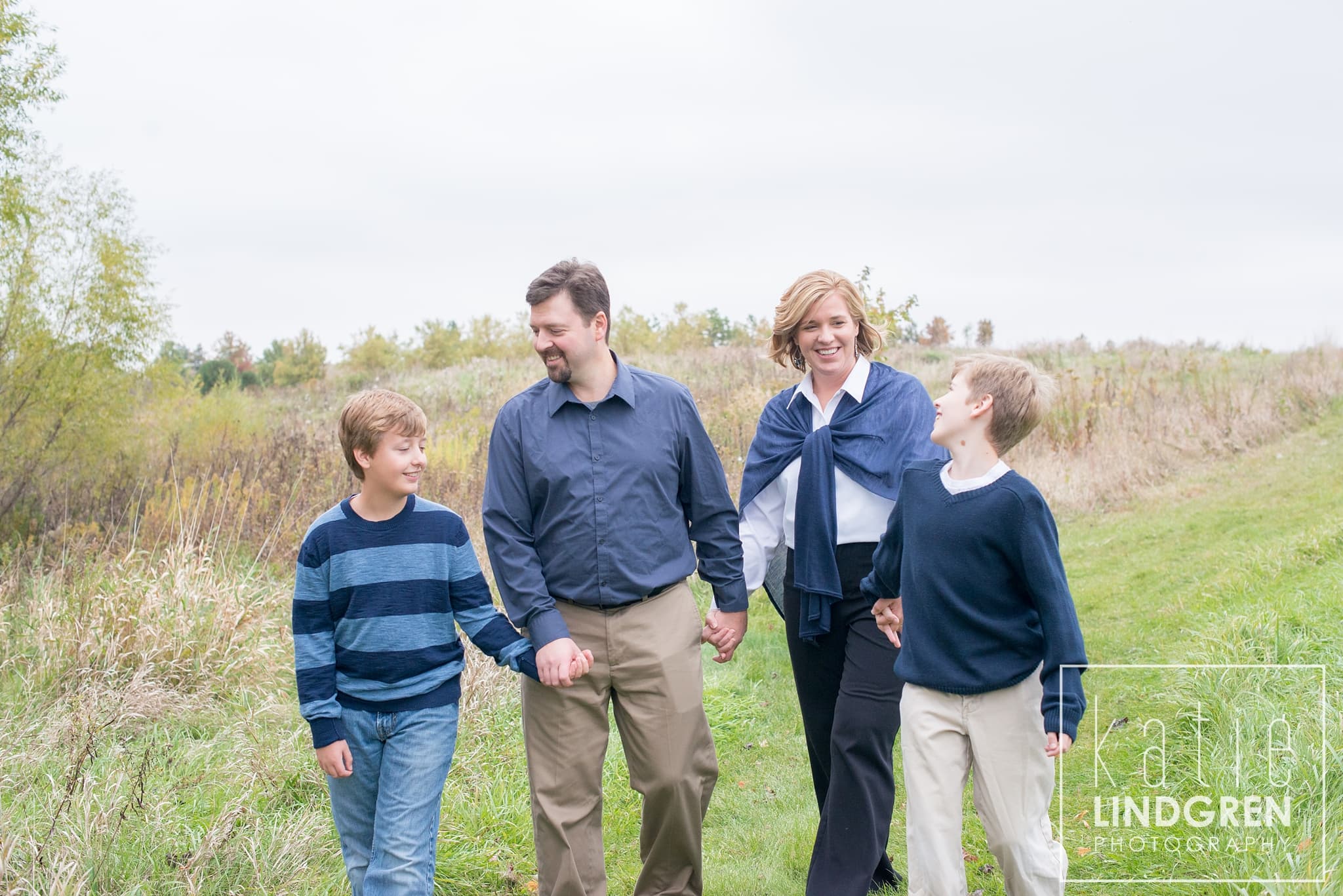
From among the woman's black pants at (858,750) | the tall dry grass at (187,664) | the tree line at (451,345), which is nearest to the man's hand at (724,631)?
the woman's black pants at (858,750)

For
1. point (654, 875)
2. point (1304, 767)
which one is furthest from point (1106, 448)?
point (654, 875)

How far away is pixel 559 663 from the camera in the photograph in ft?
11.2

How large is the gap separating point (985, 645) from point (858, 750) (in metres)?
0.75

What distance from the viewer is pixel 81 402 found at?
941cm

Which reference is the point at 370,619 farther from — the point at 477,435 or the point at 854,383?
the point at 477,435

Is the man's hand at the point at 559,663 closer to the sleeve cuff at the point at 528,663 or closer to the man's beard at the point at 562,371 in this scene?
the sleeve cuff at the point at 528,663

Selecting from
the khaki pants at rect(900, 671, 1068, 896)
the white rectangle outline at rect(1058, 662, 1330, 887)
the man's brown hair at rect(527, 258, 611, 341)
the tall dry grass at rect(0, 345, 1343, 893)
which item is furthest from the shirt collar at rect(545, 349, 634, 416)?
the tall dry grass at rect(0, 345, 1343, 893)

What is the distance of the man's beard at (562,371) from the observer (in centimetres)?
357

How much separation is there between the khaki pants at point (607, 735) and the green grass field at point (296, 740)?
81cm

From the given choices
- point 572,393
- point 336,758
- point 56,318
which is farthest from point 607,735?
point 56,318

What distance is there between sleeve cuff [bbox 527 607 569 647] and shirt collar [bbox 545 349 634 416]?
26.3 inches

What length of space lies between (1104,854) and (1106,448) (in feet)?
38.8

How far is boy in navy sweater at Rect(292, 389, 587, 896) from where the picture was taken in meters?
3.15

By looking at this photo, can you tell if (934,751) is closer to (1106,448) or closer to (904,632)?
(904,632)
